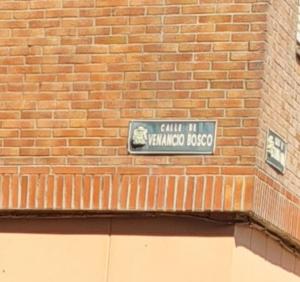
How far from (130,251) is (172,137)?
75cm

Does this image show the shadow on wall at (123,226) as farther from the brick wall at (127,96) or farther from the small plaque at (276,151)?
the small plaque at (276,151)

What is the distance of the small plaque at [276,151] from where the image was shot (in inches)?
308

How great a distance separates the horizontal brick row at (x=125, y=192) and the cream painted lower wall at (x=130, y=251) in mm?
123

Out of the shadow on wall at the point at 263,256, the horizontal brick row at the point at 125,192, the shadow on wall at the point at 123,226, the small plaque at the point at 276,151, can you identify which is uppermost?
the small plaque at the point at 276,151

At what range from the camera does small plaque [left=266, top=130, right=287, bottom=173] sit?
7.83 m

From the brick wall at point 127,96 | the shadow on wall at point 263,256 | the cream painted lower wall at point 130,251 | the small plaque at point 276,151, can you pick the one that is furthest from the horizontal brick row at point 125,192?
the small plaque at point 276,151

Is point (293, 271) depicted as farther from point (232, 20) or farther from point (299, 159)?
point (232, 20)

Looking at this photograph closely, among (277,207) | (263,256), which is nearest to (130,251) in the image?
(263,256)

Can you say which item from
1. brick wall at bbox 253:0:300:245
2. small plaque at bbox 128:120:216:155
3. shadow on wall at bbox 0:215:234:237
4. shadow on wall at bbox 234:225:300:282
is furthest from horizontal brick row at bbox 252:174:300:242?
small plaque at bbox 128:120:216:155

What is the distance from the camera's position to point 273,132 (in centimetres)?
793

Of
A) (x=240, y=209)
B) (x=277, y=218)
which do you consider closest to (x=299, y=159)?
(x=277, y=218)

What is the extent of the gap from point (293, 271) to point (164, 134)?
1.61 meters

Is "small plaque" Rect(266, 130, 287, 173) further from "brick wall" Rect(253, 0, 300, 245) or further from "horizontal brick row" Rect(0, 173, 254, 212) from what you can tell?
"horizontal brick row" Rect(0, 173, 254, 212)

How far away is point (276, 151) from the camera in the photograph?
7.99 meters
